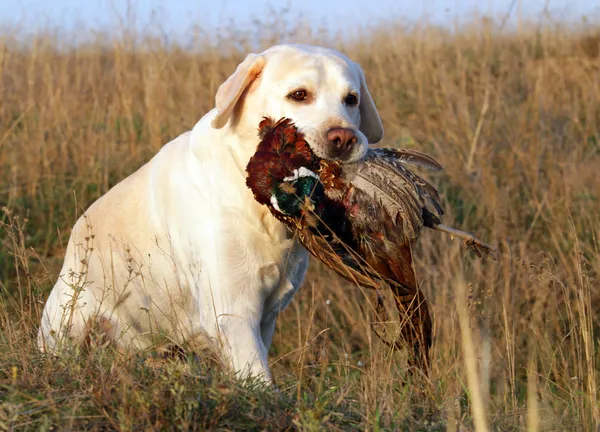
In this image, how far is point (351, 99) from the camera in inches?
127

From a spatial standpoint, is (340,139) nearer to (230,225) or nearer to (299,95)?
(299,95)

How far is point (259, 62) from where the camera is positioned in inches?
123

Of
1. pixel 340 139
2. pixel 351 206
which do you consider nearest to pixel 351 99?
pixel 340 139

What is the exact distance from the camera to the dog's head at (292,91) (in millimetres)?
3021

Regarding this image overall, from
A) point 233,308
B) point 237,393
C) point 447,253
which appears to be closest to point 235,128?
point 233,308

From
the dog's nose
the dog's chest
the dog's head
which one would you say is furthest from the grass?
the dog's head

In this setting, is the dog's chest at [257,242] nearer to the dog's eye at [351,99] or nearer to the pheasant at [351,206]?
the pheasant at [351,206]

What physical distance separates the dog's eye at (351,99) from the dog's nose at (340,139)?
0.39 metres

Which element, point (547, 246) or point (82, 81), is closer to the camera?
point (547, 246)

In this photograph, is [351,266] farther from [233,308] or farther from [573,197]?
[573,197]

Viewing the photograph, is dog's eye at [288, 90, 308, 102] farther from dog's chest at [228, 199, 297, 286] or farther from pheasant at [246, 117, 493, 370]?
dog's chest at [228, 199, 297, 286]

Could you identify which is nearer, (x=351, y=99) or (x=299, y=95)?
(x=299, y=95)

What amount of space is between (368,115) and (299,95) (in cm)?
47

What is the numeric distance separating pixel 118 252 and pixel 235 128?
0.77 m
